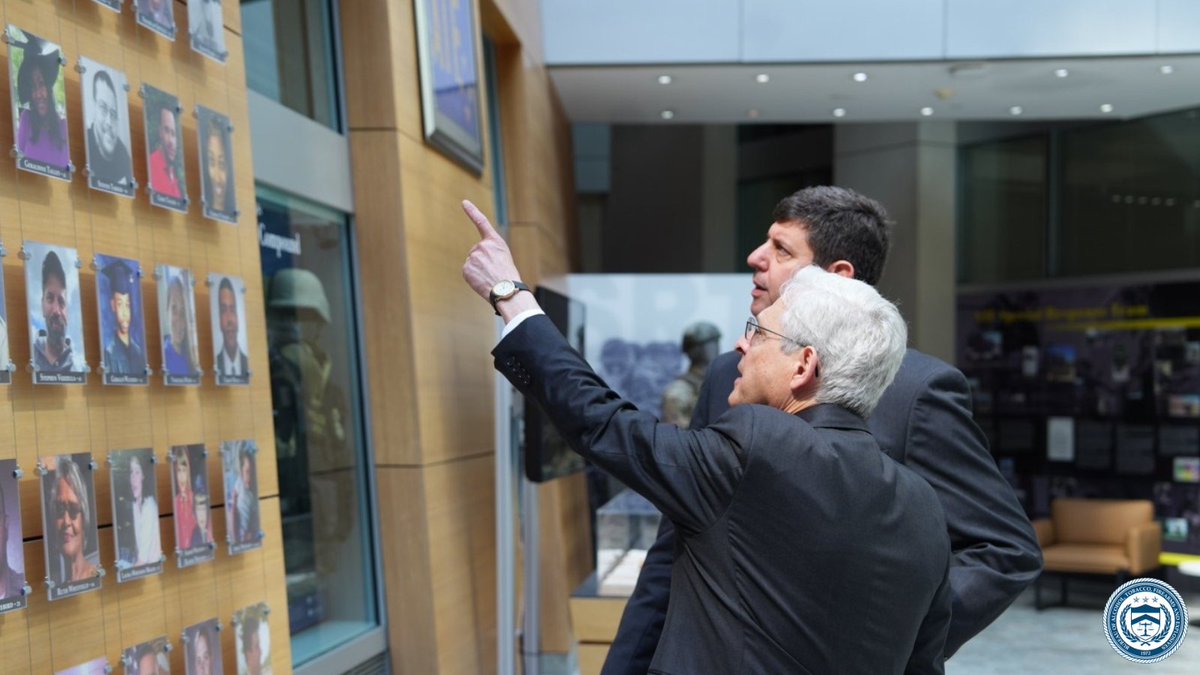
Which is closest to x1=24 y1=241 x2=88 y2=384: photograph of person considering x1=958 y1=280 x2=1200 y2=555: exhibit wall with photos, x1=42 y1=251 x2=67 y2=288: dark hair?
x1=42 y1=251 x2=67 y2=288: dark hair

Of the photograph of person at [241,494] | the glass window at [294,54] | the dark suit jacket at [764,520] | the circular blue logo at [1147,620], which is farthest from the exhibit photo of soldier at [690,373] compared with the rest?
the dark suit jacket at [764,520]

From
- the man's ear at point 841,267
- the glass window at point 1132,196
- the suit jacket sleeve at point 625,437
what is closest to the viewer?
the suit jacket sleeve at point 625,437

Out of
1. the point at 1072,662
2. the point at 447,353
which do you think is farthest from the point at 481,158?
the point at 1072,662

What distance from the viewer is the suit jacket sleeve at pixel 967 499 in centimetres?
207

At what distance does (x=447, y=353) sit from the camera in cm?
473

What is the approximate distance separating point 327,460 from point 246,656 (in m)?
1.39

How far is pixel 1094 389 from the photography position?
13.4 m

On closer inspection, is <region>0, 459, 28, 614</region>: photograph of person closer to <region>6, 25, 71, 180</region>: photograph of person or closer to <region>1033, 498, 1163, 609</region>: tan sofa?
<region>6, 25, 71, 180</region>: photograph of person

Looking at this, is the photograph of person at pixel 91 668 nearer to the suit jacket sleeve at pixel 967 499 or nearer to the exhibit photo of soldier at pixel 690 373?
the suit jacket sleeve at pixel 967 499

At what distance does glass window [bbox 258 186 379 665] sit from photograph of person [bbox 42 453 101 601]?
1.58 metres

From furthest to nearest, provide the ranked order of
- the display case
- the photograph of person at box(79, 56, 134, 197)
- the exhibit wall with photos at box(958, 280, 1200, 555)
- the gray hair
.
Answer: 1. the exhibit wall with photos at box(958, 280, 1200, 555)
2. the display case
3. the photograph of person at box(79, 56, 134, 197)
4. the gray hair

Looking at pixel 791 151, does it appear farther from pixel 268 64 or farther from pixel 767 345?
pixel 767 345

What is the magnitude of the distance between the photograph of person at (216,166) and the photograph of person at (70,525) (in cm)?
72

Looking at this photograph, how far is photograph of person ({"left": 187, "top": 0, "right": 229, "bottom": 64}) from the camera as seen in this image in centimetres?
268
